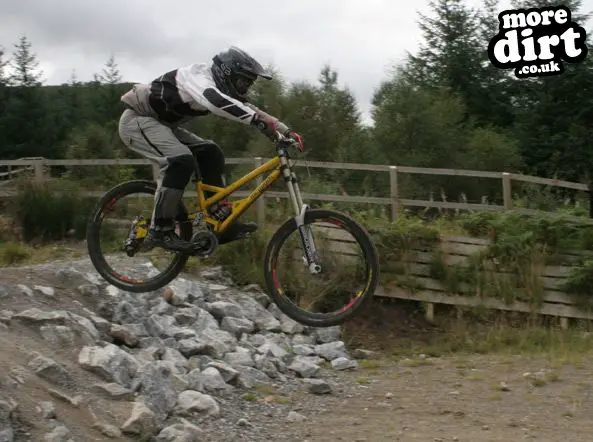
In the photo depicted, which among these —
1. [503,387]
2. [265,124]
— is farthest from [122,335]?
[503,387]

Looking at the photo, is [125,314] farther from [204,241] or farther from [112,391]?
[204,241]

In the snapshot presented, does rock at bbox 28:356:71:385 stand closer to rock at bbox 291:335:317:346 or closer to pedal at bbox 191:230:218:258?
pedal at bbox 191:230:218:258

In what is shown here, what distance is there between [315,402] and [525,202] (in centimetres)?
508

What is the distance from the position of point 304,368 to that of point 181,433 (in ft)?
10.6

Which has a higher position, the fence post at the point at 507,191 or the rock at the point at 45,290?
the fence post at the point at 507,191

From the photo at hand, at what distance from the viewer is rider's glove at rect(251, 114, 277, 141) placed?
5266 mm

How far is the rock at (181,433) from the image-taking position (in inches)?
281

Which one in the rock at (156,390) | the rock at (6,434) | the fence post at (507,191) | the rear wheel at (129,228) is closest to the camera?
the rock at (6,434)

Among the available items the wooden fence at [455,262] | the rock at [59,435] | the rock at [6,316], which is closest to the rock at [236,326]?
the wooden fence at [455,262]

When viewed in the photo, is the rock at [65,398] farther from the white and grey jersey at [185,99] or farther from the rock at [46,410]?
the white and grey jersey at [185,99]

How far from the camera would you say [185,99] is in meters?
5.57

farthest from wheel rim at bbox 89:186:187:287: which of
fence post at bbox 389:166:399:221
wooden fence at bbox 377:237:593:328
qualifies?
fence post at bbox 389:166:399:221

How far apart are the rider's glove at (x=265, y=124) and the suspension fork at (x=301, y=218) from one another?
0.78ft

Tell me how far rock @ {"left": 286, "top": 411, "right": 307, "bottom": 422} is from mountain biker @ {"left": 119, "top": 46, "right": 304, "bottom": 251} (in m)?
3.49
